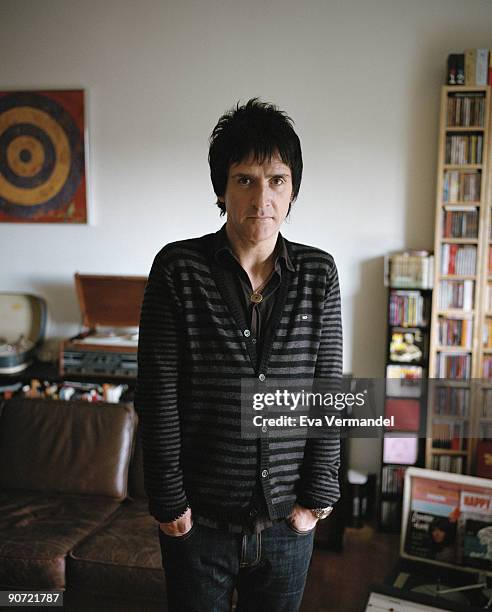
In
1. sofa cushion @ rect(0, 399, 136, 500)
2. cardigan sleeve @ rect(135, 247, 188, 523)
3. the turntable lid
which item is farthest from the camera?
the turntable lid

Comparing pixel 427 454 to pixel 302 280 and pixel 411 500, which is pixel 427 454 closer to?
pixel 411 500

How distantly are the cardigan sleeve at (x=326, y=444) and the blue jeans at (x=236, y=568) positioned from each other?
0.08 metres

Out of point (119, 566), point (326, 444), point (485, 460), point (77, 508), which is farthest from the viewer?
point (485, 460)

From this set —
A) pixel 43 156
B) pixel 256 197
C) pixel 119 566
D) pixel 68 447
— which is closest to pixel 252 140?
pixel 256 197

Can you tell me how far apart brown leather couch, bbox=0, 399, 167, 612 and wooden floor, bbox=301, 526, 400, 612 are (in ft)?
2.32

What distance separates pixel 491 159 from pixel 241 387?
2.10 m

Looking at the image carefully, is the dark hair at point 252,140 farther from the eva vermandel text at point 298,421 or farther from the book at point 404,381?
the book at point 404,381

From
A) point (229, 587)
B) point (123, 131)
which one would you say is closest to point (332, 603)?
point (229, 587)

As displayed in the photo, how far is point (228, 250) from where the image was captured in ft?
3.81

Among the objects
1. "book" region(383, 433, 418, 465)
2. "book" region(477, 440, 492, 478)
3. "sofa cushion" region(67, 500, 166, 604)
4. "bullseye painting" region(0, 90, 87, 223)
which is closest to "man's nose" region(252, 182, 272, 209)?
"sofa cushion" region(67, 500, 166, 604)

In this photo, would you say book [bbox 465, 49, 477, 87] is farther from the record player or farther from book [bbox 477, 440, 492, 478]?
the record player

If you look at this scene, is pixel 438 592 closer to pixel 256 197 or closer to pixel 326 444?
pixel 326 444

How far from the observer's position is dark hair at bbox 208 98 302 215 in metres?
1.13

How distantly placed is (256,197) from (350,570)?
2.04m
